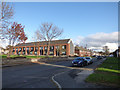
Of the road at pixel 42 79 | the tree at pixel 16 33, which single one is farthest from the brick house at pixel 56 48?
the road at pixel 42 79

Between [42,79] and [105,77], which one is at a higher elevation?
[105,77]

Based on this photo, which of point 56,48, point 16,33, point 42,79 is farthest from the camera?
point 56,48

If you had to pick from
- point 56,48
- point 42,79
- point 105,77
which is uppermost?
point 56,48

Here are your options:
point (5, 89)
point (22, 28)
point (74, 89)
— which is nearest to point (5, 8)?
point (22, 28)

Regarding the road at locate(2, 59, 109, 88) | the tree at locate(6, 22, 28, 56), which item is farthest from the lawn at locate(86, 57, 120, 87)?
the tree at locate(6, 22, 28, 56)

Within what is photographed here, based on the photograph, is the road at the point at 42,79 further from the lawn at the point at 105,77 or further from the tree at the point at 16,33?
the tree at the point at 16,33

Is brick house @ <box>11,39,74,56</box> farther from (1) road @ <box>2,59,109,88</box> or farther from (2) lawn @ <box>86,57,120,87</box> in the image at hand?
(2) lawn @ <box>86,57,120,87</box>

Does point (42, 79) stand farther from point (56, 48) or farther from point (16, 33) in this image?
point (56, 48)

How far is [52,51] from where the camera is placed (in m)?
68.2

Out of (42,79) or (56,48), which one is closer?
(42,79)

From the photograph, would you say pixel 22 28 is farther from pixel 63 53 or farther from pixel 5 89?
pixel 63 53

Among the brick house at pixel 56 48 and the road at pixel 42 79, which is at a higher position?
the brick house at pixel 56 48

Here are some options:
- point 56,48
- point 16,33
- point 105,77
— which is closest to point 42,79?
point 105,77

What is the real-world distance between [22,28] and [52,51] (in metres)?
44.5
